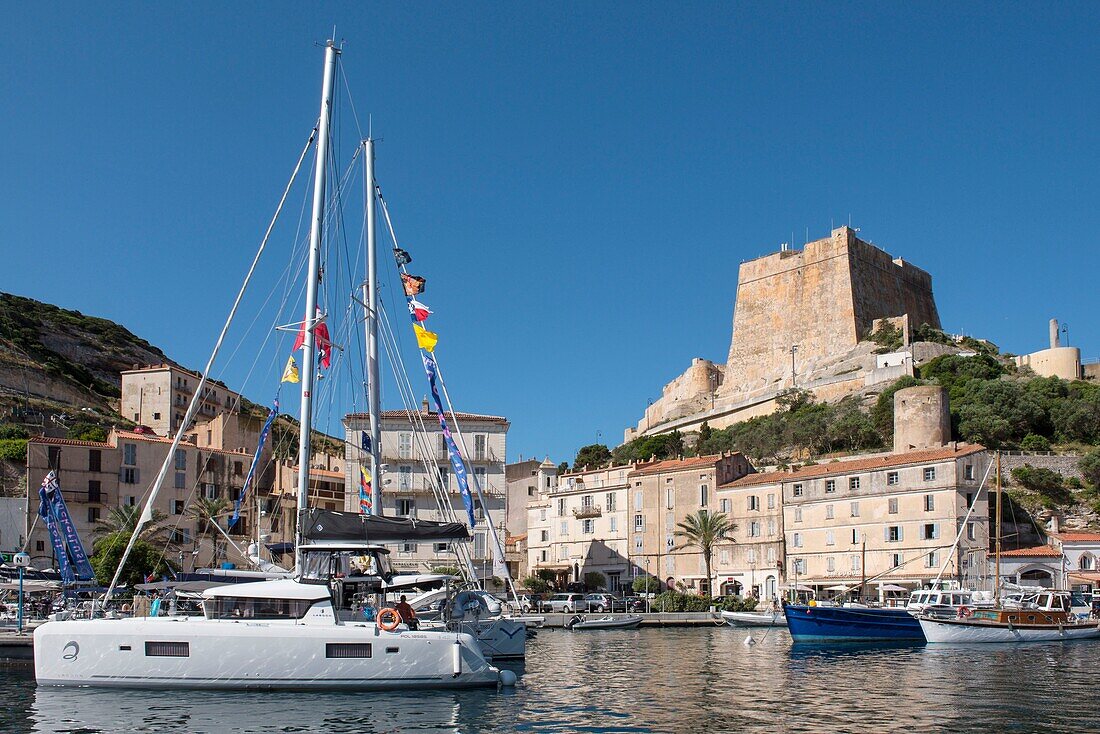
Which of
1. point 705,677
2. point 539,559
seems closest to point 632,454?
point 539,559

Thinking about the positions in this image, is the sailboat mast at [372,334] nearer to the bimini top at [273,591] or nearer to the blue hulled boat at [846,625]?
the bimini top at [273,591]

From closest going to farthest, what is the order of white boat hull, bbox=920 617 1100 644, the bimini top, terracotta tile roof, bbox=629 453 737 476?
the bimini top → white boat hull, bbox=920 617 1100 644 → terracotta tile roof, bbox=629 453 737 476

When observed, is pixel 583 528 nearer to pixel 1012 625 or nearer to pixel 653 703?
pixel 1012 625

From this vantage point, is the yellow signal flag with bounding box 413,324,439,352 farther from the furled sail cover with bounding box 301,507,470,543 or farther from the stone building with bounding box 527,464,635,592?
the stone building with bounding box 527,464,635,592

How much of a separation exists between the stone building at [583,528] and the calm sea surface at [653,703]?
125 feet

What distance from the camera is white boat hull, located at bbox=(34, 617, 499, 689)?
23203mm

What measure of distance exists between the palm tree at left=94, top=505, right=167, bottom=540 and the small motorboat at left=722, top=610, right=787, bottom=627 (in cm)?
2818

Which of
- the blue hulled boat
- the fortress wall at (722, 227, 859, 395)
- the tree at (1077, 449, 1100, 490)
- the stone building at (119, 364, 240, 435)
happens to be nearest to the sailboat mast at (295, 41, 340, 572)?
the blue hulled boat

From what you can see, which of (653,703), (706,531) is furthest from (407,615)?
(706,531)

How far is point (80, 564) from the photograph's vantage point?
40531mm

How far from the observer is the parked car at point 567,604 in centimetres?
5912

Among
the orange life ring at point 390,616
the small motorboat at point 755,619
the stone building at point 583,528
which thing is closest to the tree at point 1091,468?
the small motorboat at point 755,619

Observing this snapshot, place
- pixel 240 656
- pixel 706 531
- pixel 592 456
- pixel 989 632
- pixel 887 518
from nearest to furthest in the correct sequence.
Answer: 1. pixel 240 656
2. pixel 989 632
3. pixel 887 518
4. pixel 706 531
5. pixel 592 456

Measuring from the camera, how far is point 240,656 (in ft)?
75.8
